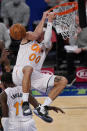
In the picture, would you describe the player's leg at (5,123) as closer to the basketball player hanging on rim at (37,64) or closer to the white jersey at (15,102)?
the white jersey at (15,102)

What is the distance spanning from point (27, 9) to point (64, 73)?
207 centimetres

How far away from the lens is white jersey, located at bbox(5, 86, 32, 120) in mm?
5645

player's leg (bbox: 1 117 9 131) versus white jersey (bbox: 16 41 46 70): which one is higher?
white jersey (bbox: 16 41 46 70)

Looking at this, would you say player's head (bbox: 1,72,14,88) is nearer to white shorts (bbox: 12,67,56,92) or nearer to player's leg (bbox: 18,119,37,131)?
white shorts (bbox: 12,67,56,92)

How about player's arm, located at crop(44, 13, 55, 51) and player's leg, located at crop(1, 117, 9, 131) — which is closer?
player's leg, located at crop(1, 117, 9, 131)

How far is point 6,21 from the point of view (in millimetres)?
10742

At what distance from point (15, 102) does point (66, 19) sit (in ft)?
5.13

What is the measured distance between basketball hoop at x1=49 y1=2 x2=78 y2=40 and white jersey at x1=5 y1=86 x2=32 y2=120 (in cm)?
118

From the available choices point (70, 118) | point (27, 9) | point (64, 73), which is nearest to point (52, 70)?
point (64, 73)

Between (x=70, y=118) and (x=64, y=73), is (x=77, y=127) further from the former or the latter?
(x=64, y=73)

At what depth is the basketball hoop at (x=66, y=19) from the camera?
6.10 metres

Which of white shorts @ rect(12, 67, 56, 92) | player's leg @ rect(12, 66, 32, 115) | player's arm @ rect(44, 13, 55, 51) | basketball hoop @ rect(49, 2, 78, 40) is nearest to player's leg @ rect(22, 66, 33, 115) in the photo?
player's leg @ rect(12, 66, 32, 115)

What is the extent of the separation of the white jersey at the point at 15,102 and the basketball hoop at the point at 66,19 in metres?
1.18

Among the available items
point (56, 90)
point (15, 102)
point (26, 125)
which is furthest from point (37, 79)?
point (26, 125)
